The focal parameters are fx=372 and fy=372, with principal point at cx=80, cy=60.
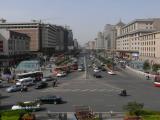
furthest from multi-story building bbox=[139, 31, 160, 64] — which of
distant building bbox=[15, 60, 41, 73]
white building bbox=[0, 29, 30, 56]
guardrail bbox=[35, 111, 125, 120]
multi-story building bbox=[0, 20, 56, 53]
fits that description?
guardrail bbox=[35, 111, 125, 120]

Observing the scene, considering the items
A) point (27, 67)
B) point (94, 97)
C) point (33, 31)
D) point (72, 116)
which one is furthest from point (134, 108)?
point (33, 31)

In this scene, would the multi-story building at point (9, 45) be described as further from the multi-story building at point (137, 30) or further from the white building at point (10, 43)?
the multi-story building at point (137, 30)

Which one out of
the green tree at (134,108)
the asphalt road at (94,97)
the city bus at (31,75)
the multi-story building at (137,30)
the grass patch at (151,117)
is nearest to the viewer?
the grass patch at (151,117)

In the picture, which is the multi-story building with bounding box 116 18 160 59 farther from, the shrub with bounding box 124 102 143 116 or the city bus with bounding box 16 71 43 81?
the shrub with bounding box 124 102 143 116

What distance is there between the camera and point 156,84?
198ft

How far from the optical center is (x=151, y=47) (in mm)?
110500

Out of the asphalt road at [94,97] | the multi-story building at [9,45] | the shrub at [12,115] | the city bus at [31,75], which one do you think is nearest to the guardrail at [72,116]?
the shrub at [12,115]

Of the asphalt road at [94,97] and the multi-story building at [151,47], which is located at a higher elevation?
the multi-story building at [151,47]

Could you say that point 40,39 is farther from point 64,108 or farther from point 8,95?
point 64,108

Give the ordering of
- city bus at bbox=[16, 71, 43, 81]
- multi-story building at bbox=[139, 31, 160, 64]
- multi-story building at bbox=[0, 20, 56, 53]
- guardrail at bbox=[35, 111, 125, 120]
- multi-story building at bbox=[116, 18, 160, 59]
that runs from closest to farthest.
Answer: guardrail at bbox=[35, 111, 125, 120] < city bus at bbox=[16, 71, 43, 81] < multi-story building at bbox=[139, 31, 160, 64] < multi-story building at bbox=[116, 18, 160, 59] < multi-story building at bbox=[0, 20, 56, 53]

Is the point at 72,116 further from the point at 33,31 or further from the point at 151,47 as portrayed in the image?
the point at 33,31

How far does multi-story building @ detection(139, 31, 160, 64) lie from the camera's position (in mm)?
102325

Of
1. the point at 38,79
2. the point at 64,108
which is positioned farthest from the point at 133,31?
the point at 64,108

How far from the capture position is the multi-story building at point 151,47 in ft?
336
